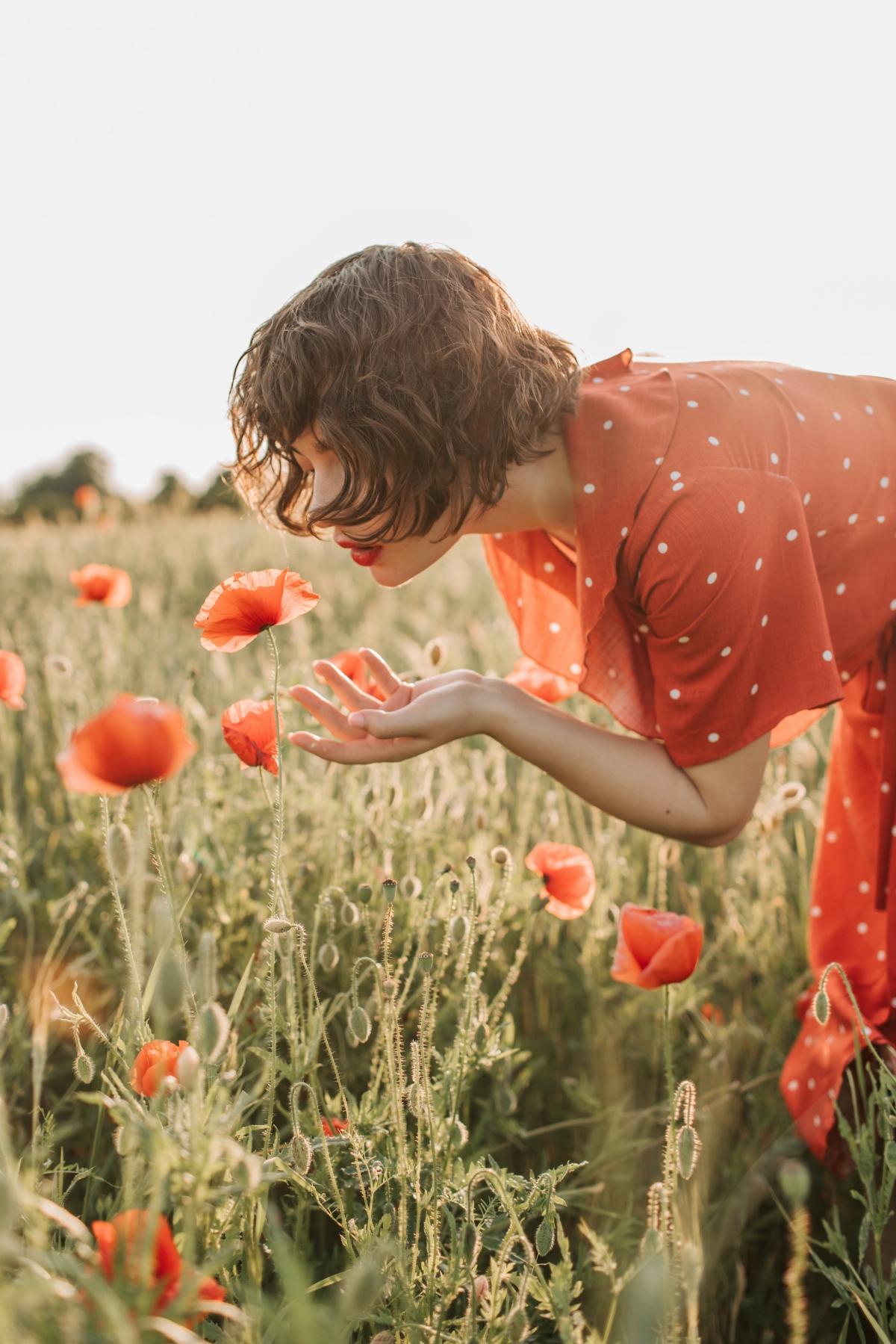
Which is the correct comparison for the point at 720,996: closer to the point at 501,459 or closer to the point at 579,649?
the point at 579,649

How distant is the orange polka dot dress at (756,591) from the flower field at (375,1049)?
0.16 metres

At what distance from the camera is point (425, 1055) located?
0.94m

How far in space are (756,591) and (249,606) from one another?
61 cm

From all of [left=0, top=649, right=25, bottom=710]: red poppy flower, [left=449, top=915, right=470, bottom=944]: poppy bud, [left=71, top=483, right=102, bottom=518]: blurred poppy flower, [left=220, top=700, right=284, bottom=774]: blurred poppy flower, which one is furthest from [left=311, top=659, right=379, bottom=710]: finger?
[left=71, top=483, right=102, bottom=518]: blurred poppy flower

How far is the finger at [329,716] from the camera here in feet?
3.76

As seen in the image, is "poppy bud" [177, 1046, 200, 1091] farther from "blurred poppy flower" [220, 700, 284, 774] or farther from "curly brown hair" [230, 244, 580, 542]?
"curly brown hair" [230, 244, 580, 542]

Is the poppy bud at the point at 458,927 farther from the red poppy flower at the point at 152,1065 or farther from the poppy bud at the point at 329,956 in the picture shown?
the red poppy flower at the point at 152,1065

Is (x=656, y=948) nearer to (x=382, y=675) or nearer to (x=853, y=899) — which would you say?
(x=382, y=675)

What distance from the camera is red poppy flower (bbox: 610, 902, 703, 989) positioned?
108 centimetres

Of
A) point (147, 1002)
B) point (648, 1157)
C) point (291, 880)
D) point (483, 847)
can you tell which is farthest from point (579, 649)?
point (147, 1002)

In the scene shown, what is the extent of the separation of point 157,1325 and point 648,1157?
1.13 m

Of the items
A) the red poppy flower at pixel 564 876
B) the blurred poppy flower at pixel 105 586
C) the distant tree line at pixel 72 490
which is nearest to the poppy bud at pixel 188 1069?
the red poppy flower at pixel 564 876

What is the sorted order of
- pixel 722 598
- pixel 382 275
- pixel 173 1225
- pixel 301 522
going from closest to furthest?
pixel 173 1225 → pixel 722 598 → pixel 382 275 → pixel 301 522

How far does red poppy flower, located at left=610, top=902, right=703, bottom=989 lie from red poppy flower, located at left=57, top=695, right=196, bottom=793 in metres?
0.65
